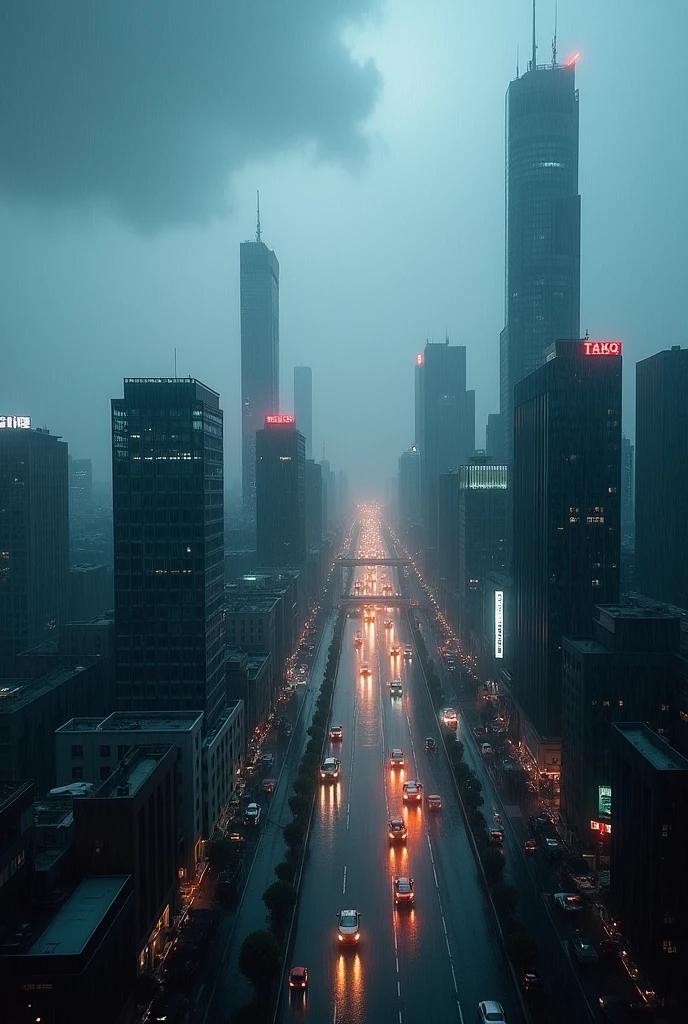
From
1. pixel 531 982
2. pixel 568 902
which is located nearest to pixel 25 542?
pixel 568 902

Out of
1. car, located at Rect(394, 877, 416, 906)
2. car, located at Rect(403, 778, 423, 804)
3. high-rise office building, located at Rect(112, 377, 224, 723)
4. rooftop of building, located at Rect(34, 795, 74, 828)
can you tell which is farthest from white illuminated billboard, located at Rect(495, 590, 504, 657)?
rooftop of building, located at Rect(34, 795, 74, 828)

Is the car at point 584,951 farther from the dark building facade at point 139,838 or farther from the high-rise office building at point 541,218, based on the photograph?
the high-rise office building at point 541,218

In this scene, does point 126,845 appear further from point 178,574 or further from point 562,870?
point 562,870

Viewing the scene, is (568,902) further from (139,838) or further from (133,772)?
(133,772)

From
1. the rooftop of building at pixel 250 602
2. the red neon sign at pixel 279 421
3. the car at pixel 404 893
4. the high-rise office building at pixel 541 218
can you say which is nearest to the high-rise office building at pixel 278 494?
the red neon sign at pixel 279 421

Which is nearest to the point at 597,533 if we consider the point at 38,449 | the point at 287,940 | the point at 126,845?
the point at 287,940

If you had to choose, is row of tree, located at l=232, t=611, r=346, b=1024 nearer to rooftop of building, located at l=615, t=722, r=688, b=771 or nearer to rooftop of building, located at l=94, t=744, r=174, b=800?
rooftop of building, located at l=94, t=744, r=174, b=800
